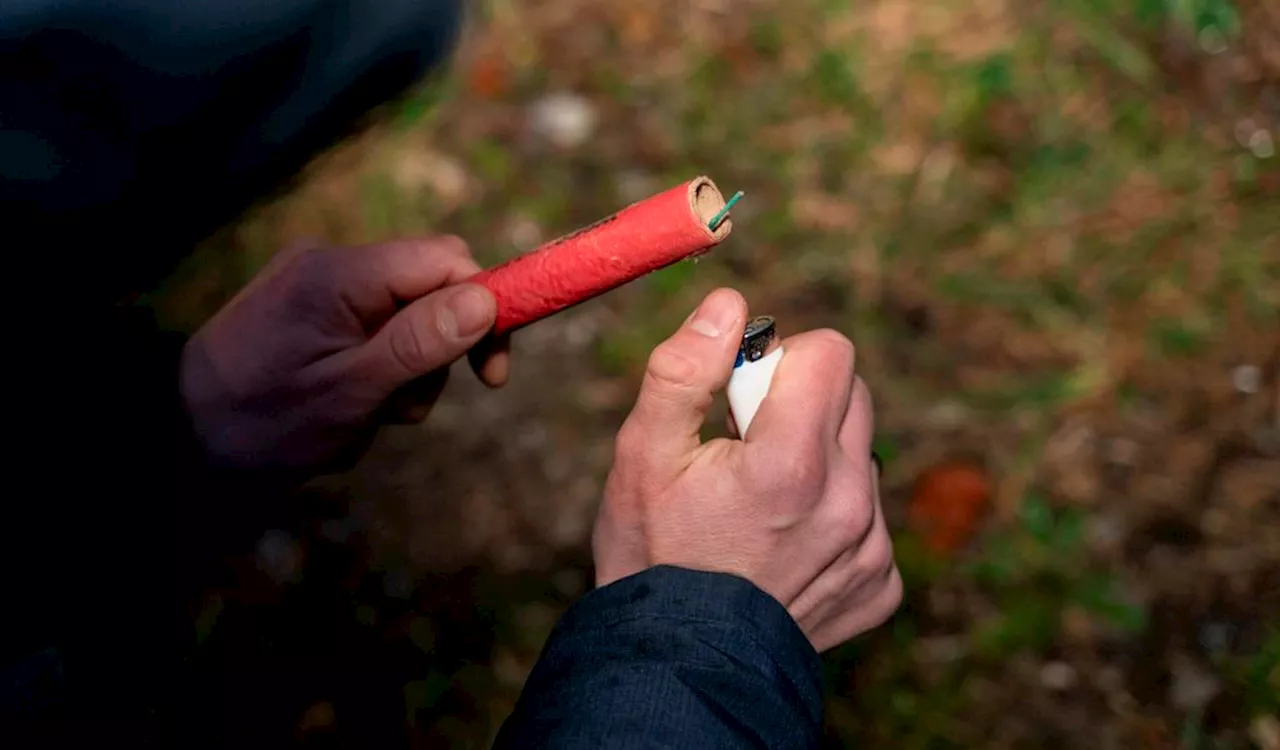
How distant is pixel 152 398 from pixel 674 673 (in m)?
0.86

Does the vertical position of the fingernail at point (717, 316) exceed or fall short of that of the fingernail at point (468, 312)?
it falls short

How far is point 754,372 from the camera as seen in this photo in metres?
1.16

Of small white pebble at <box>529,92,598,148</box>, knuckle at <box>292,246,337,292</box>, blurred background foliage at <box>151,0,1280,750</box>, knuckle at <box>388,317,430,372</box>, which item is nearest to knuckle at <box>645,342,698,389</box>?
knuckle at <box>388,317,430,372</box>

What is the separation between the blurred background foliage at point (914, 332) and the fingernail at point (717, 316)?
0.92 meters

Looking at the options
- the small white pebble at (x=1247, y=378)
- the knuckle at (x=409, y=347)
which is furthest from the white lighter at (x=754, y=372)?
the small white pebble at (x=1247, y=378)

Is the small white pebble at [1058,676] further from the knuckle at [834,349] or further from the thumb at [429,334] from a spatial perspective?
the thumb at [429,334]

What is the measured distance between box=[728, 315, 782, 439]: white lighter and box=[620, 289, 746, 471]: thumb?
0.19ft

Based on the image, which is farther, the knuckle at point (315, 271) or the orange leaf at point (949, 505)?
the orange leaf at point (949, 505)

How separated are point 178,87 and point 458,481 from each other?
40.4 inches

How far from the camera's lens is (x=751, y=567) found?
109 cm

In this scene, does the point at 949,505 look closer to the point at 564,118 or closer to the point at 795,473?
the point at 795,473

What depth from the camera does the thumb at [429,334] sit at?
1.23m

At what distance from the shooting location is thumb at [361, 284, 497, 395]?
4.03ft

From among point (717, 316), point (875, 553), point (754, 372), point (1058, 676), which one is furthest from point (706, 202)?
Answer: point (1058, 676)
